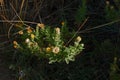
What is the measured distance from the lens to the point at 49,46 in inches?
80.9

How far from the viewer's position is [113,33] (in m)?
2.38

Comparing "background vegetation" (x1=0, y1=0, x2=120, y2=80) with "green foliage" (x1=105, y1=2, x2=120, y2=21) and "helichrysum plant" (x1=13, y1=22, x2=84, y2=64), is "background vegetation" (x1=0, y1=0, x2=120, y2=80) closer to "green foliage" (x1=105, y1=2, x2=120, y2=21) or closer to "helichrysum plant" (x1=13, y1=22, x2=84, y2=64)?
"green foliage" (x1=105, y1=2, x2=120, y2=21)

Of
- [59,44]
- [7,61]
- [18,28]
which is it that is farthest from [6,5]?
[59,44]

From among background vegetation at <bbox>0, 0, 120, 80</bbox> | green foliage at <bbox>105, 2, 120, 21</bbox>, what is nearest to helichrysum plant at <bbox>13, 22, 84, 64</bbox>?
background vegetation at <bbox>0, 0, 120, 80</bbox>

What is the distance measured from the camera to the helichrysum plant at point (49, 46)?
1999 millimetres

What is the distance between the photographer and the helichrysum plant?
6.56 feet

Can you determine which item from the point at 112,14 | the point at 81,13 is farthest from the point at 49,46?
the point at 112,14

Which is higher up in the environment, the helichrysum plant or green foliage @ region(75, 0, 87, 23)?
green foliage @ region(75, 0, 87, 23)

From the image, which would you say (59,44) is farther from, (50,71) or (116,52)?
(116,52)

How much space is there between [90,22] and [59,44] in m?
0.50

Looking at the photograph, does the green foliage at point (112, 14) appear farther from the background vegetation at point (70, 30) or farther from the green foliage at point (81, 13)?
the green foliage at point (81, 13)

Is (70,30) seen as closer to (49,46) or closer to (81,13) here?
(81,13)

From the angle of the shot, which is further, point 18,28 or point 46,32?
point 18,28

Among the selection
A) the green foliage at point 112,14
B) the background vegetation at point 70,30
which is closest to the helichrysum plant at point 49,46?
the background vegetation at point 70,30
